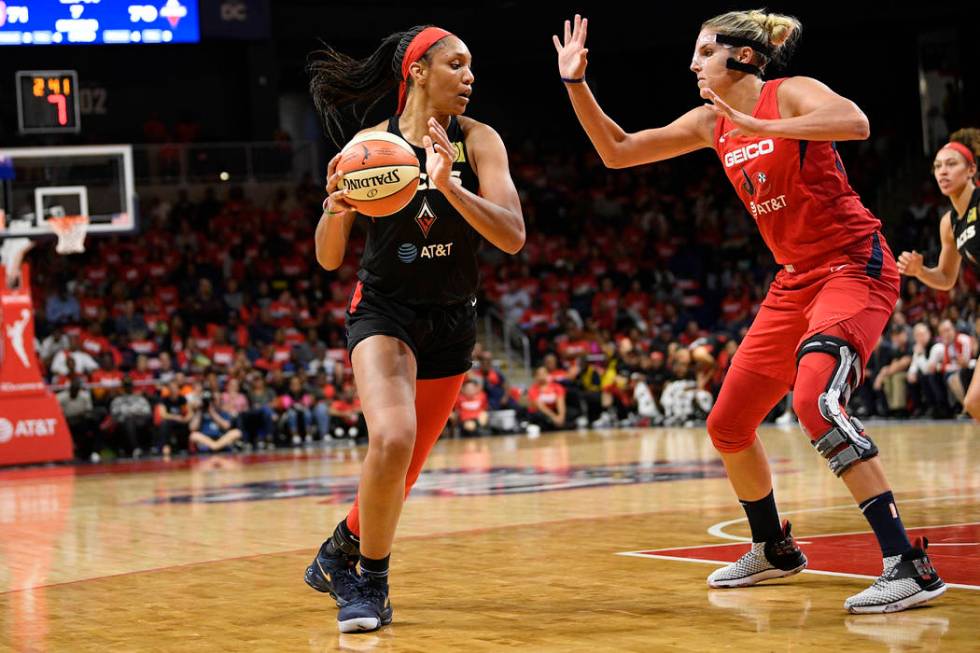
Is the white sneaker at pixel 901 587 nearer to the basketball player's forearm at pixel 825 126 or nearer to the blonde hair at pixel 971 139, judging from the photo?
the basketball player's forearm at pixel 825 126

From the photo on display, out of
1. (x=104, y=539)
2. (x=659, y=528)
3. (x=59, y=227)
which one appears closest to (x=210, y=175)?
(x=59, y=227)

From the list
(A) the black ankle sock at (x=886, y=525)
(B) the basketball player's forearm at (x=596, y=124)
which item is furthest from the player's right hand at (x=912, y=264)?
(A) the black ankle sock at (x=886, y=525)

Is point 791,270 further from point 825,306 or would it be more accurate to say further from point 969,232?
point 969,232

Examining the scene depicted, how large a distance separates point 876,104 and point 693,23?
572 centimetres

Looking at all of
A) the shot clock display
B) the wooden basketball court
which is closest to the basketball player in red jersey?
the wooden basketball court

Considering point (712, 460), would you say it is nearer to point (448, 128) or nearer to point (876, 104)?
point (448, 128)

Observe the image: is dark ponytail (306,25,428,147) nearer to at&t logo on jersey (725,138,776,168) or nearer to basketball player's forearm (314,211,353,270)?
basketball player's forearm (314,211,353,270)

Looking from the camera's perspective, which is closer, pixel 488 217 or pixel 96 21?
pixel 488 217

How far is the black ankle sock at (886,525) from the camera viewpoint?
16.4 ft

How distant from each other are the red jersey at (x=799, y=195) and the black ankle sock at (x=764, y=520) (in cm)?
112

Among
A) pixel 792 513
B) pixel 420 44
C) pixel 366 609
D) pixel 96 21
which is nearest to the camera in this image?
pixel 366 609

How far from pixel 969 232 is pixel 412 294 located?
3.23 meters

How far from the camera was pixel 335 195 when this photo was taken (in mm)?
5137

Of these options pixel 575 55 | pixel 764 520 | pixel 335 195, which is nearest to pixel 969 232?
pixel 764 520
